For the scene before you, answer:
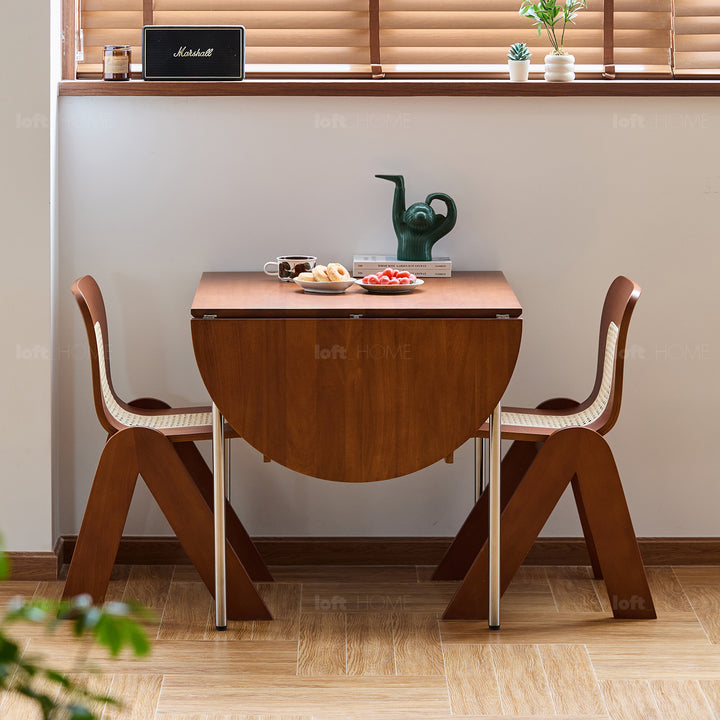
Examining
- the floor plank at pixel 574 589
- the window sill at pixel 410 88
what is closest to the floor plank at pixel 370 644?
the floor plank at pixel 574 589

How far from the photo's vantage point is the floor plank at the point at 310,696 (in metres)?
2.17

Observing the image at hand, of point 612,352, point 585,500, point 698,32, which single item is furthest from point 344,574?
point 698,32

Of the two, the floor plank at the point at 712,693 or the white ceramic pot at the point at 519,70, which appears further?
the white ceramic pot at the point at 519,70

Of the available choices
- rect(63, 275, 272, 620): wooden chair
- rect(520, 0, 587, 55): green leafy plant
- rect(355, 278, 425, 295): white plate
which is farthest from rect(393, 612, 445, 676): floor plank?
rect(520, 0, 587, 55): green leafy plant

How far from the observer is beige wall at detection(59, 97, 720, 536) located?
283 cm

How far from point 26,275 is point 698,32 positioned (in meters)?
2.05

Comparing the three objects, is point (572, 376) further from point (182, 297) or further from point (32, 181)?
point (32, 181)

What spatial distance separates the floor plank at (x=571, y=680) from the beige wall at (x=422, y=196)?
0.77 metres

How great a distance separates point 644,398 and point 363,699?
4.18ft

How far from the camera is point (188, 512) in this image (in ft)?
8.43

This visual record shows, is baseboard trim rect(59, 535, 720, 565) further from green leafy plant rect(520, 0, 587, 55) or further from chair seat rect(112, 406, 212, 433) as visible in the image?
green leafy plant rect(520, 0, 587, 55)

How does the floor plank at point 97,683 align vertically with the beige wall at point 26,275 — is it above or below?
below

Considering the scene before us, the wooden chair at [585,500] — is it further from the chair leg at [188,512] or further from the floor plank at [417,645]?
the chair leg at [188,512]

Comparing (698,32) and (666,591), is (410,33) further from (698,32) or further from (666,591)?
(666,591)
